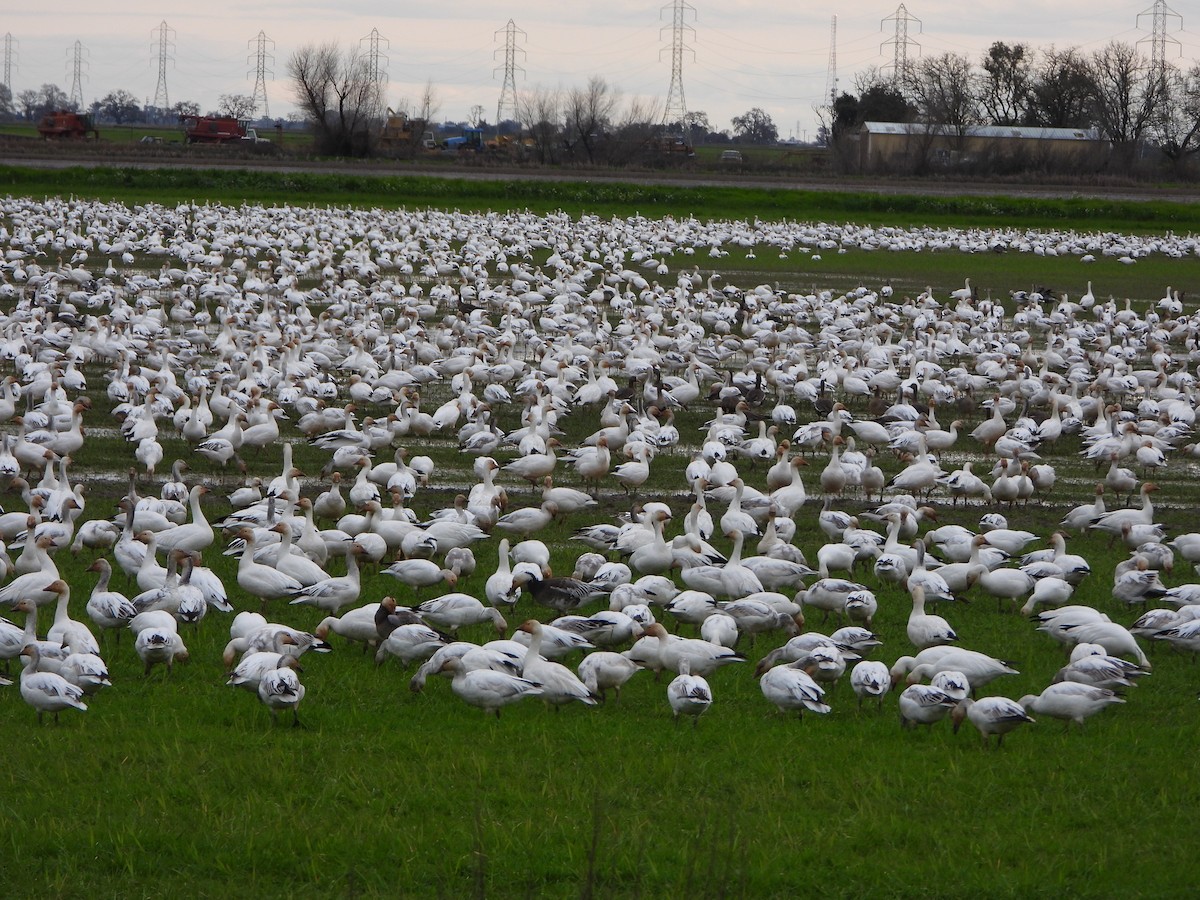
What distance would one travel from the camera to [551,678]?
7492 millimetres

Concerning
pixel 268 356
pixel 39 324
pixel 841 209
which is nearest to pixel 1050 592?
pixel 268 356

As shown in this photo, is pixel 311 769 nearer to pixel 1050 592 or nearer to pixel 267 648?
pixel 267 648

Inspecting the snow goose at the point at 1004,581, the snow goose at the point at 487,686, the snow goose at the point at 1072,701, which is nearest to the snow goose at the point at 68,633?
the snow goose at the point at 487,686

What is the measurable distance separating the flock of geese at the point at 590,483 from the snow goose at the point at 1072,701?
15mm

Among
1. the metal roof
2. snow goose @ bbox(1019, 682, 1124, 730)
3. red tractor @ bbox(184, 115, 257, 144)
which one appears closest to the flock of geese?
snow goose @ bbox(1019, 682, 1124, 730)

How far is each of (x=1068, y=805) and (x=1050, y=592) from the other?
324 centimetres

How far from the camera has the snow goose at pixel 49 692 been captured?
6.90 m

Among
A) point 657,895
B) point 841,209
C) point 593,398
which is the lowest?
point 657,895

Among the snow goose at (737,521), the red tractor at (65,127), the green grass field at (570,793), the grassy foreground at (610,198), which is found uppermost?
the red tractor at (65,127)

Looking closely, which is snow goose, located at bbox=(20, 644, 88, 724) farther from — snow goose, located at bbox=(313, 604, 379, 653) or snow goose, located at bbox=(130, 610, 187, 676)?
snow goose, located at bbox=(313, 604, 379, 653)

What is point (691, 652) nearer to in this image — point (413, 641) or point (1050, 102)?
point (413, 641)

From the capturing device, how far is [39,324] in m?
19.6

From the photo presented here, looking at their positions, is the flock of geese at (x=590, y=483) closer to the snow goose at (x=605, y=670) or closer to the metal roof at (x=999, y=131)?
the snow goose at (x=605, y=670)

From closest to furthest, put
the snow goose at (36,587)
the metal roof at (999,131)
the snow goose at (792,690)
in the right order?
the snow goose at (792,690) → the snow goose at (36,587) → the metal roof at (999,131)
